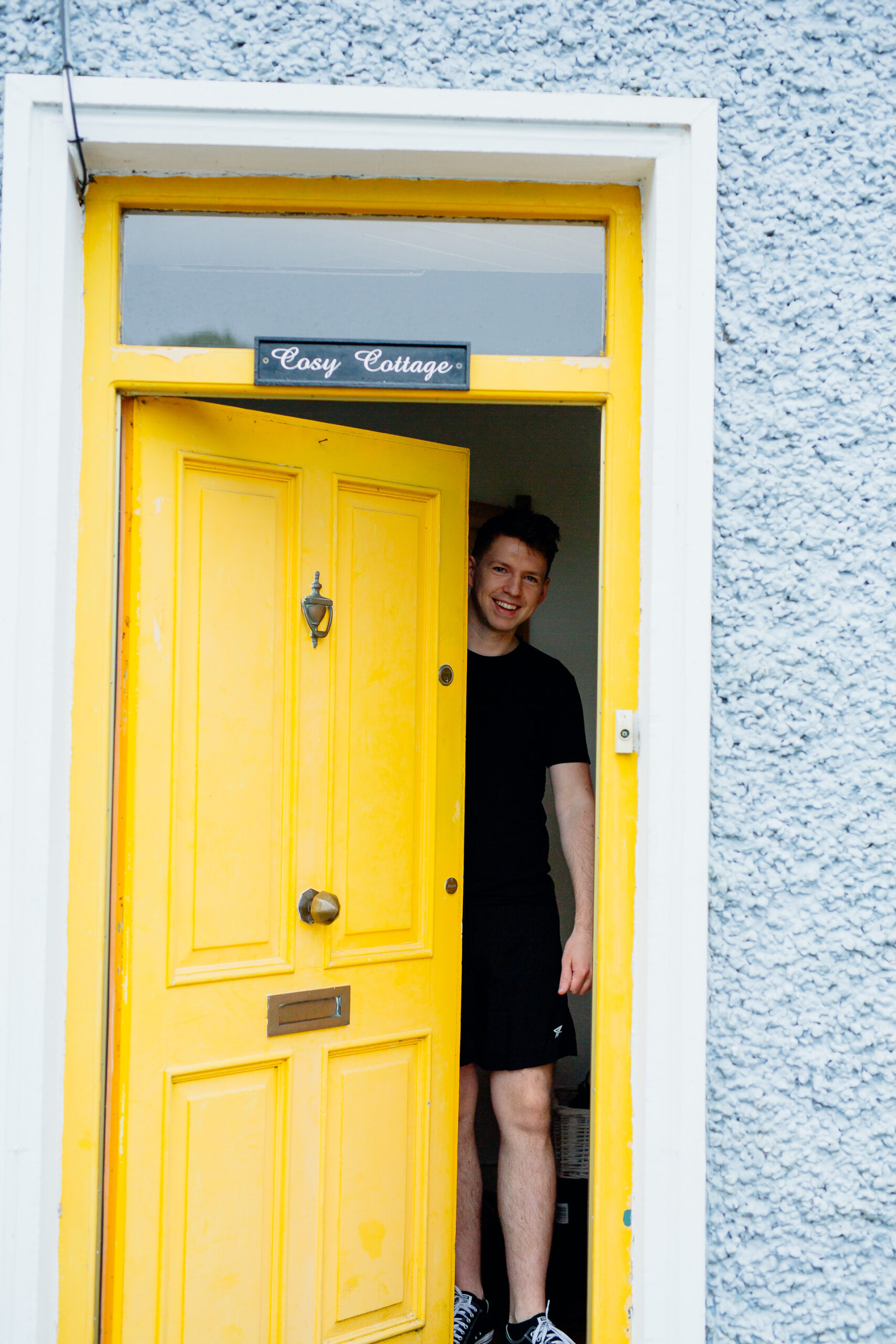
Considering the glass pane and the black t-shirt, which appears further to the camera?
the black t-shirt

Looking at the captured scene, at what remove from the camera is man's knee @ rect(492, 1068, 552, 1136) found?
9.51 feet

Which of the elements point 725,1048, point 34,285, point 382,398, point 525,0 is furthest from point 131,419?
point 725,1048

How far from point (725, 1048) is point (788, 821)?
0.45 meters

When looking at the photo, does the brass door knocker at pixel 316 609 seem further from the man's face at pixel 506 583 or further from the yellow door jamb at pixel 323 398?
the man's face at pixel 506 583

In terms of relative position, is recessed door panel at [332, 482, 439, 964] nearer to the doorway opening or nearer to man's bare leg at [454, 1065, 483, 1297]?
man's bare leg at [454, 1065, 483, 1297]

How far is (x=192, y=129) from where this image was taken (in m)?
1.94

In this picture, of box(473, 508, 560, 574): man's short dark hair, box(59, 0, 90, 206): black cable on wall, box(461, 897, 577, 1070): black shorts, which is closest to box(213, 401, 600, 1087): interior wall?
box(473, 508, 560, 574): man's short dark hair

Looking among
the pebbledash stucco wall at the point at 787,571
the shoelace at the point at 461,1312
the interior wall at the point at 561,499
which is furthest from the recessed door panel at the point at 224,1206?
the interior wall at the point at 561,499

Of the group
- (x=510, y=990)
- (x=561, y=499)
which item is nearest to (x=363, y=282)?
(x=510, y=990)

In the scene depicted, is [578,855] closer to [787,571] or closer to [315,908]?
[315,908]

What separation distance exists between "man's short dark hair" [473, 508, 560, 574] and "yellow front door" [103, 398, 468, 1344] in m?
0.35

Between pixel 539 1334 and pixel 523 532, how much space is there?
7.27 ft

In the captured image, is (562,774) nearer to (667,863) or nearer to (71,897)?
(667,863)

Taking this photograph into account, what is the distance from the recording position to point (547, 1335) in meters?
2.71
